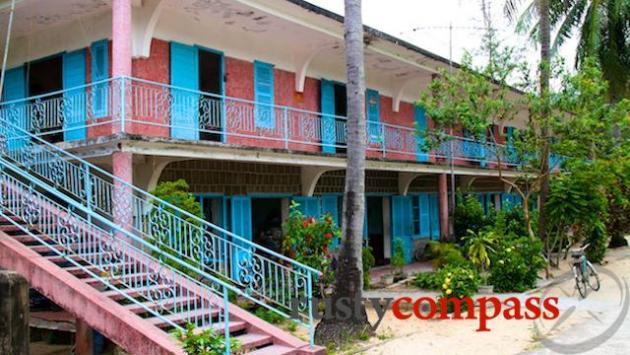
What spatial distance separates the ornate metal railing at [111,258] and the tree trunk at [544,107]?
31.8 feet

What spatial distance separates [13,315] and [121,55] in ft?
15.2

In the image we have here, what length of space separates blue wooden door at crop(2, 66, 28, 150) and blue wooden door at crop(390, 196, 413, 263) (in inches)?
419

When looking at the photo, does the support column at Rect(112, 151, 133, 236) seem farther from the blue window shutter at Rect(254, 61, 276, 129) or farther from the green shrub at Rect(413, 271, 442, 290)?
the green shrub at Rect(413, 271, 442, 290)

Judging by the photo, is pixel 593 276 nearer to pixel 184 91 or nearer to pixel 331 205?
pixel 331 205

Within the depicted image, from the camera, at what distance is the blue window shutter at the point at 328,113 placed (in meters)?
14.2

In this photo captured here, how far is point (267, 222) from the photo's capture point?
46.9 ft

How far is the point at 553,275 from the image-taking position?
1533cm

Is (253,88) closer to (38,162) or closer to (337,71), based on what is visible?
(337,71)

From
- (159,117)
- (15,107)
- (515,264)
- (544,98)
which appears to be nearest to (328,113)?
(544,98)

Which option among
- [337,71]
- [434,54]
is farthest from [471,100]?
[337,71]

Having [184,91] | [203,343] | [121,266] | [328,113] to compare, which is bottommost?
[203,343]

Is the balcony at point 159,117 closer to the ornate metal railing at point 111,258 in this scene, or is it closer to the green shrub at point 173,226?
the green shrub at point 173,226

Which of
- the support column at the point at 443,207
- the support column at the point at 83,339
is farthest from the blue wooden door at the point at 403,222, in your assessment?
the support column at the point at 83,339

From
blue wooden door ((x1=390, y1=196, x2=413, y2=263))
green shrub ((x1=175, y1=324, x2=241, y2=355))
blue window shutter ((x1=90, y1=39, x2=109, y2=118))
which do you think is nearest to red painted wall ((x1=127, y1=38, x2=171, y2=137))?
blue window shutter ((x1=90, y1=39, x2=109, y2=118))
